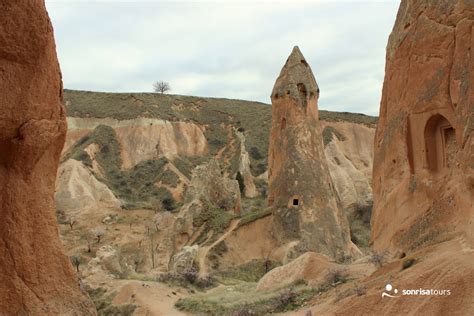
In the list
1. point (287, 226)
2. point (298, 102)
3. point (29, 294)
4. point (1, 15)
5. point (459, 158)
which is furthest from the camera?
Result: point (298, 102)

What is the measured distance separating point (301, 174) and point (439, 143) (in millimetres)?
14273

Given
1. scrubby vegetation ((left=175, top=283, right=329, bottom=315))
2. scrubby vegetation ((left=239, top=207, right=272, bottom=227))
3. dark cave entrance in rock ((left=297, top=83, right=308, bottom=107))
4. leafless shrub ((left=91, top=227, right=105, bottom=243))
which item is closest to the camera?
scrubby vegetation ((left=175, top=283, right=329, bottom=315))

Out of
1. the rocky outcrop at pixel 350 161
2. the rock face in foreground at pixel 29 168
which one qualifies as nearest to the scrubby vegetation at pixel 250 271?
the rocky outcrop at pixel 350 161

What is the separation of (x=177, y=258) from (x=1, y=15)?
1718cm

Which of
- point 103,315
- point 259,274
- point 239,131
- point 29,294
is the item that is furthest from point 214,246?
point 239,131

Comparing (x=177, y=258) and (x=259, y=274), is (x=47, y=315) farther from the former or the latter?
(x=259, y=274)

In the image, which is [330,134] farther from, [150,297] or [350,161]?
[150,297]

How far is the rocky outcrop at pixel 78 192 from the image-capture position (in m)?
38.1

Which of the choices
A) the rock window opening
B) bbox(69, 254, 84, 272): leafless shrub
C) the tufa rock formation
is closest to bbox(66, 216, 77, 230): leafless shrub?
bbox(69, 254, 84, 272): leafless shrub

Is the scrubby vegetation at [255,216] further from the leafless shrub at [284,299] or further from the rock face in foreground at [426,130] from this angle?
the rock face in foreground at [426,130]

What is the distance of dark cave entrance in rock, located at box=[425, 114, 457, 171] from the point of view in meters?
11.9

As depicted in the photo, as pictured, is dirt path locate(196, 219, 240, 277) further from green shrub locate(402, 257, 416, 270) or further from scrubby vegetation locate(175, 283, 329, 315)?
green shrub locate(402, 257, 416, 270)

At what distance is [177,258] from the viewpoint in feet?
76.8

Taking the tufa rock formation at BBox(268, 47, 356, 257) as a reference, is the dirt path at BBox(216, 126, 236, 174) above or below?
above
